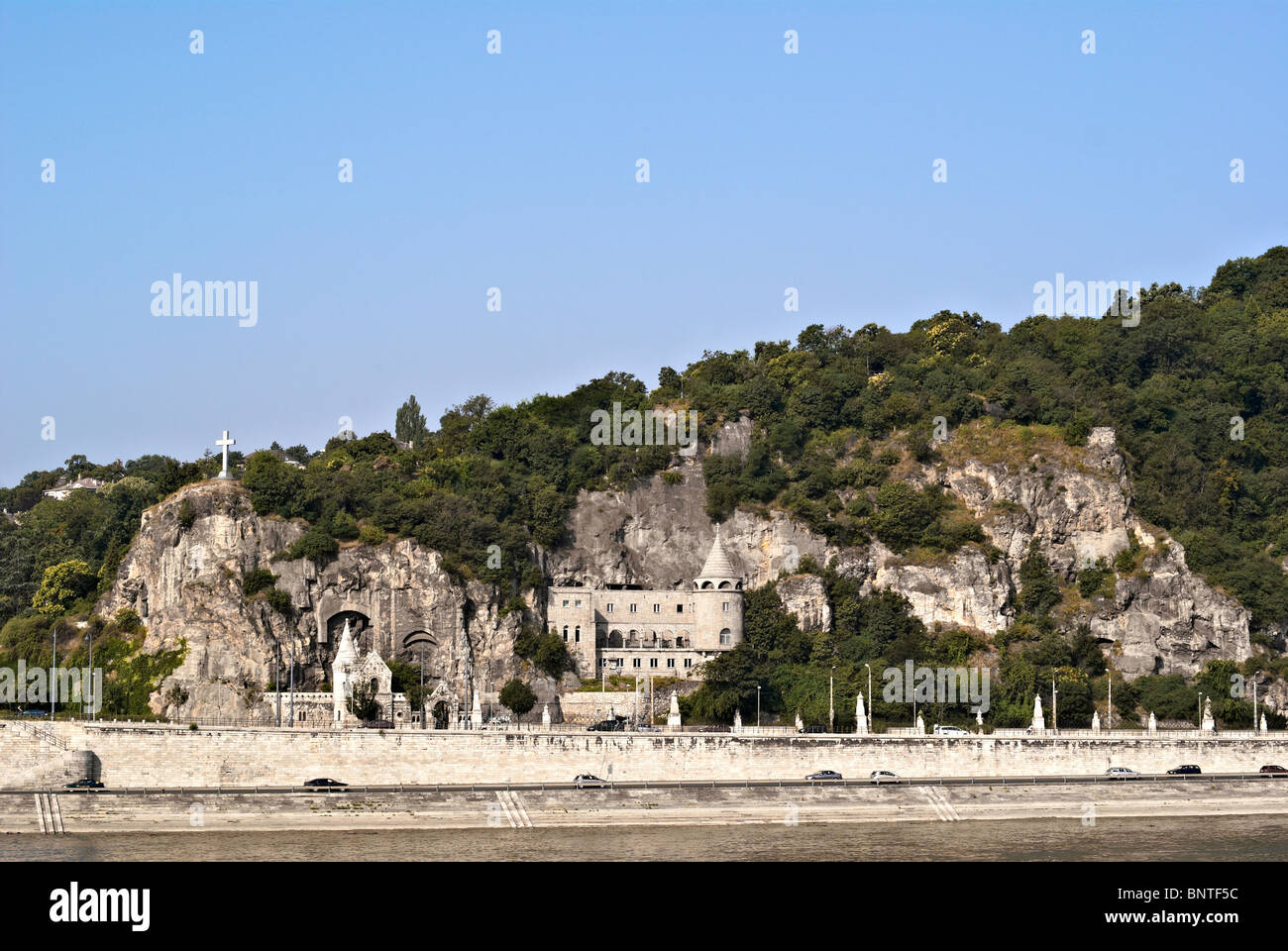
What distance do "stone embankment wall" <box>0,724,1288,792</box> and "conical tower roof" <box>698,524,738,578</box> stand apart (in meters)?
29.4

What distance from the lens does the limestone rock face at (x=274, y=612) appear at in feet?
302

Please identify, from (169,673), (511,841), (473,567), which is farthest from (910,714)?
(169,673)

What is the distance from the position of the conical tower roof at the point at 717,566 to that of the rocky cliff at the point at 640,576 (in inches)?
134

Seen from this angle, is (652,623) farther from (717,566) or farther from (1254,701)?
(1254,701)

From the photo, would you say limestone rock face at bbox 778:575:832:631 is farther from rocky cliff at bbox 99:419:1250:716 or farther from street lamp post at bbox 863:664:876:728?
street lamp post at bbox 863:664:876:728

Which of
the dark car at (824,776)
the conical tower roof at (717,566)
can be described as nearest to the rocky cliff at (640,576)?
the conical tower roof at (717,566)

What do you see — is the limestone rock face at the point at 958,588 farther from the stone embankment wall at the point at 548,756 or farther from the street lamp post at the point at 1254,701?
the stone embankment wall at the point at 548,756

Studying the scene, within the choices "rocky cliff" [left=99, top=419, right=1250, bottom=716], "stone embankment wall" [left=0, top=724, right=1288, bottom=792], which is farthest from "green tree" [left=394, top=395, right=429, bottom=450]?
"stone embankment wall" [left=0, top=724, right=1288, bottom=792]

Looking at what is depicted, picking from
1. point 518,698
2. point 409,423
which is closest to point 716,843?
point 518,698

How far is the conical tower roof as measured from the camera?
103 metres

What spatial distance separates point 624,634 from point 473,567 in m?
11.2
